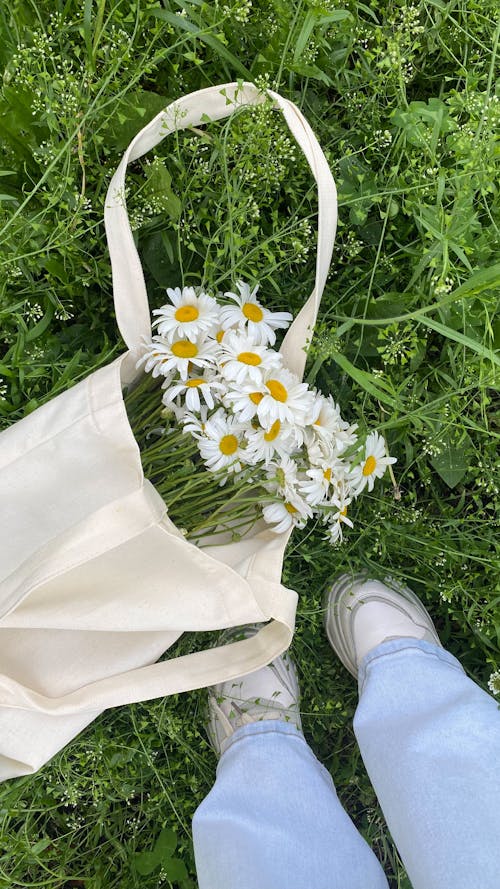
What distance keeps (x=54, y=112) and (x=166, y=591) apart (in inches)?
23.2

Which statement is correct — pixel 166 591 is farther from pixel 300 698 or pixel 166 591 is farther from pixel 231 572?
pixel 300 698

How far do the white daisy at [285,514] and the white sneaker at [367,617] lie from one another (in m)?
0.31

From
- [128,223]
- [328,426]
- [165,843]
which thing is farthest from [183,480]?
[165,843]

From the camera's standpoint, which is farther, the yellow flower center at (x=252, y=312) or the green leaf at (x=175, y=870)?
the green leaf at (x=175, y=870)

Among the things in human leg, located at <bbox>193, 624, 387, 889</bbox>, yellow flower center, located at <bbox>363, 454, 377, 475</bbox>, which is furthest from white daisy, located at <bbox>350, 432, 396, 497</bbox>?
human leg, located at <bbox>193, 624, 387, 889</bbox>

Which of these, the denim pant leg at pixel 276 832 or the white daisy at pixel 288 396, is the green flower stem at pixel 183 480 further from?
the denim pant leg at pixel 276 832

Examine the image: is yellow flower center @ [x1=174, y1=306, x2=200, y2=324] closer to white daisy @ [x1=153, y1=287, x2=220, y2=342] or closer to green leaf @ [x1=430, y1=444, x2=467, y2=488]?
white daisy @ [x1=153, y1=287, x2=220, y2=342]

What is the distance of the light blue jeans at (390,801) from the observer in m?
0.77

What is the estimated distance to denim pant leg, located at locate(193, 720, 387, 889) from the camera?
82cm

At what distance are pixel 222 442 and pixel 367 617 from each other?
0.46 metres

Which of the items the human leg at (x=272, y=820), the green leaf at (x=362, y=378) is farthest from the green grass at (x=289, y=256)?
the human leg at (x=272, y=820)

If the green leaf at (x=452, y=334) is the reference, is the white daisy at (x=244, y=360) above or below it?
above

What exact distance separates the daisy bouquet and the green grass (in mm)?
76

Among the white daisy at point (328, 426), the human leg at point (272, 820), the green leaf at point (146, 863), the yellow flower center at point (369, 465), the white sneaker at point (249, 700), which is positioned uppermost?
the white daisy at point (328, 426)
